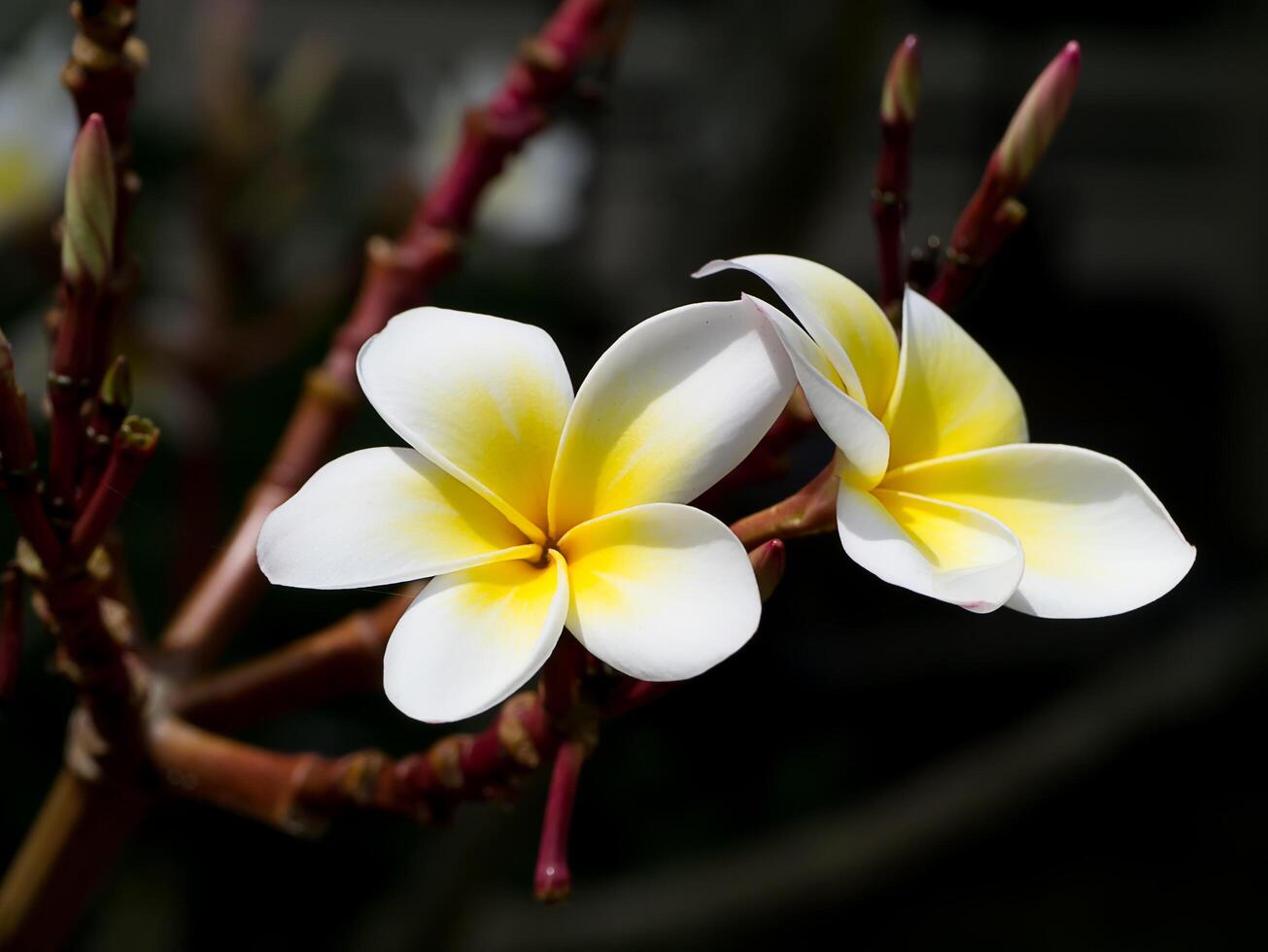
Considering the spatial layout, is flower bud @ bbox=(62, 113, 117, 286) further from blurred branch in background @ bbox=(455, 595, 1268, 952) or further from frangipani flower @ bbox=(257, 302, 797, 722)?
blurred branch in background @ bbox=(455, 595, 1268, 952)

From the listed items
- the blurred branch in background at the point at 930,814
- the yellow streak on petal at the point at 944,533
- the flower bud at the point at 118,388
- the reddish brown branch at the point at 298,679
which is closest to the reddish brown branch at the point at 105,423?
the flower bud at the point at 118,388

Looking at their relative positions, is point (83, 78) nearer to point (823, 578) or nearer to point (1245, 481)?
point (823, 578)

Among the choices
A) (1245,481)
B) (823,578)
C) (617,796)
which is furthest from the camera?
(1245,481)

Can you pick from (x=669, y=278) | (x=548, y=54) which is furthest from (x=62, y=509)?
(x=669, y=278)

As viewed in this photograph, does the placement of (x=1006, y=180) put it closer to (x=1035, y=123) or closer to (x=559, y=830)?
(x=1035, y=123)

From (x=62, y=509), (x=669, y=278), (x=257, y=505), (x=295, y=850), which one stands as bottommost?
(x=295, y=850)

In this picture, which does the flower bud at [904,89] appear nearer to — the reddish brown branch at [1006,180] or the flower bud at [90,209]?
the reddish brown branch at [1006,180]

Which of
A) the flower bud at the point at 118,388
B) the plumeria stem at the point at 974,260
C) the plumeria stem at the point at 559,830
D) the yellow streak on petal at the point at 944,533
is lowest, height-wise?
the plumeria stem at the point at 559,830
